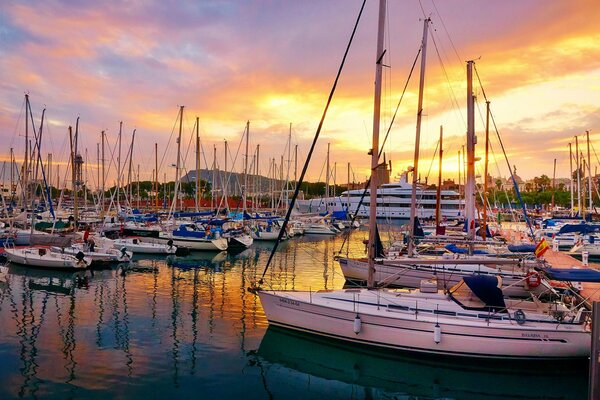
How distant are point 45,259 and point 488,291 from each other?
90.5ft

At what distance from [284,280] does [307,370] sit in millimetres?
14405

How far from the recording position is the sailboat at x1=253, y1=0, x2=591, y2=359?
12883 millimetres

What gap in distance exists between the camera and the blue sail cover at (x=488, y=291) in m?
13.9

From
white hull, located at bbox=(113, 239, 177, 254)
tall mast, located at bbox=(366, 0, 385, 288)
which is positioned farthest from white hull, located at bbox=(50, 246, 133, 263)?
tall mast, located at bbox=(366, 0, 385, 288)

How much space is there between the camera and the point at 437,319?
13.4 metres

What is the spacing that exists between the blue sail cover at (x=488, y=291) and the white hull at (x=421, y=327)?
634mm

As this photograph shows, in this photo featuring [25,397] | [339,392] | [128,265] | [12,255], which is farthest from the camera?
[128,265]

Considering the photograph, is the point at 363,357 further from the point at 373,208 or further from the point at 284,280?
the point at 284,280

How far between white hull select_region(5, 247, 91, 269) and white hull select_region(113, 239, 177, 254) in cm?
772

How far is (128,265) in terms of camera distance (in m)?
31.9

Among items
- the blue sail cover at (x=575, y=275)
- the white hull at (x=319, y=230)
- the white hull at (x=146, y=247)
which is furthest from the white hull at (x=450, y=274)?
the white hull at (x=319, y=230)

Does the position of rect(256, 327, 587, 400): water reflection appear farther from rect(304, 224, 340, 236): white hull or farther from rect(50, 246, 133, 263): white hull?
rect(304, 224, 340, 236): white hull

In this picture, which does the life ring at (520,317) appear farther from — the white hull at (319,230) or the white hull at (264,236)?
the white hull at (319,230)

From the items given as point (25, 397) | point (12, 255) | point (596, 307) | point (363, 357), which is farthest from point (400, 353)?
point (12, 255)
